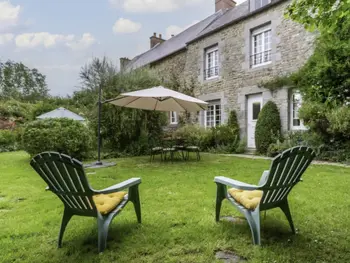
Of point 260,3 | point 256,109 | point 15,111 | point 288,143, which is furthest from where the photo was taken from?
point 15,111

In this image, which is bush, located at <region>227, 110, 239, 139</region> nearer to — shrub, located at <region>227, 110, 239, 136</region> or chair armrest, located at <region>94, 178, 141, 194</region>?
shrub, located at <region>227, 110, 239, 136</region>

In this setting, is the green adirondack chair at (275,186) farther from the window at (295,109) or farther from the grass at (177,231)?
the window at (295,109)

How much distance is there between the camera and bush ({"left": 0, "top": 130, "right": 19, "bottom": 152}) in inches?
485

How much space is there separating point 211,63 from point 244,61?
2163 millimetres

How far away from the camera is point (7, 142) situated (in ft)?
41.7

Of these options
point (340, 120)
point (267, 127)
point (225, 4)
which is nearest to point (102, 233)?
point (340, 120)

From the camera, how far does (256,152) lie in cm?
968

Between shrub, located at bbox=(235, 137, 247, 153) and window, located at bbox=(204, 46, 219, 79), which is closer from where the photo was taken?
shrub, located at bbox=(235, 137, 247, 153)

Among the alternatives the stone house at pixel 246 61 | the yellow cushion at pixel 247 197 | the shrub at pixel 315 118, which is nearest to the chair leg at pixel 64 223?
the yellow cushion at pixel 247 197

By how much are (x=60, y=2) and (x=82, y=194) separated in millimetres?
9482

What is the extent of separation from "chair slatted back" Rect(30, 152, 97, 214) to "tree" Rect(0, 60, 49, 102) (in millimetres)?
24830

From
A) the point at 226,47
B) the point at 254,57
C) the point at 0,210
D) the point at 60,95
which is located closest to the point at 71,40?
the point at 60,95

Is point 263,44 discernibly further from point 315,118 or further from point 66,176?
point 66,176

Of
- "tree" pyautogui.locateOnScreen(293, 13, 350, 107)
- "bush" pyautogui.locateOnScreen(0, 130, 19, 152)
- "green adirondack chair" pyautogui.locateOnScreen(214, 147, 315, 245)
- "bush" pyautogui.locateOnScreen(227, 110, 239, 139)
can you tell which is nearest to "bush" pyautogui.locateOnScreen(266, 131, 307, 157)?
"tree" pyautogui.locateOnScreen(293, 13, 350, 107)
